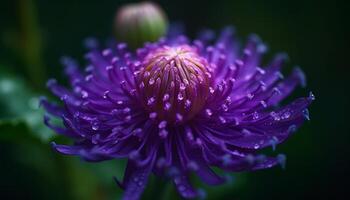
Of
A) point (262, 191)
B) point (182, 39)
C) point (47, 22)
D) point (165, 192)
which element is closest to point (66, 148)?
point (165, 192)

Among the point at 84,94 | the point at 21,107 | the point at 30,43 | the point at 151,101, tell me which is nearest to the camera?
the point at 151,101

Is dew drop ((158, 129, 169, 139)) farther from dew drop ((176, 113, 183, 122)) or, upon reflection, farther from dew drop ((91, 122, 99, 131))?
dew drop ((91, 122, 99, 131))

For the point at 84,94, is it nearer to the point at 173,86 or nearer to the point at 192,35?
the point at 173,86

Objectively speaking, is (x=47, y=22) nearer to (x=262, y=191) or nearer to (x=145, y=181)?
(x=262, y=191)

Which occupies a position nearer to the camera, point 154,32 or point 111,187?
point 154,32

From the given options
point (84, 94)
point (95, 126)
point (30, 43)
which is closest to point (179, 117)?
point (95, 126)

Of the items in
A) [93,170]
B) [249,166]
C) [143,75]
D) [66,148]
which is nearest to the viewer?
[249,166]

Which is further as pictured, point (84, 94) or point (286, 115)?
point (84, 94)
